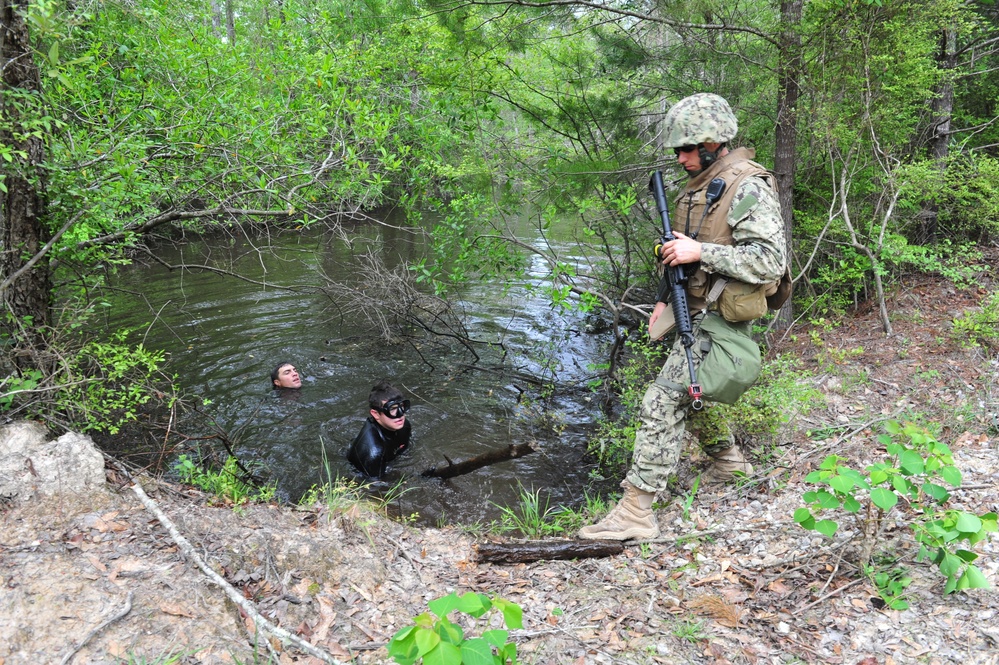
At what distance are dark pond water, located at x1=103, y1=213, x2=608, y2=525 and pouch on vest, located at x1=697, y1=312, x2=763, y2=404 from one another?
2.27m

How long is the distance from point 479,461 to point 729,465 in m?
2.62

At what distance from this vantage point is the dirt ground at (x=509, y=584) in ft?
8.39

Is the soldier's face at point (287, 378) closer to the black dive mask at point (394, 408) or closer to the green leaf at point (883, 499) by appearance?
the black dive mask at point (394, 408)

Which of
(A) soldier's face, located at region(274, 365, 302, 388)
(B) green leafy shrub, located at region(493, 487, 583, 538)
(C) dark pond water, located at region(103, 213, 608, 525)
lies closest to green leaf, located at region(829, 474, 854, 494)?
(B) green leafy shrub, located at region(493, 487, 583, 538)

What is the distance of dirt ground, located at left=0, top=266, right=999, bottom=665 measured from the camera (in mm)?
2557

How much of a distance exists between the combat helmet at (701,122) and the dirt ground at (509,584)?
95.4 inches

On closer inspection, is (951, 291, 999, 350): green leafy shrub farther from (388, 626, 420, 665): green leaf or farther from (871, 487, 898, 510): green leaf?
(388, 626, 420, 665): green leaf

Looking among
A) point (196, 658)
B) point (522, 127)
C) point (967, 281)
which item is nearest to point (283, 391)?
point (522, 127)

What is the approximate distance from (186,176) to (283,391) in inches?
146

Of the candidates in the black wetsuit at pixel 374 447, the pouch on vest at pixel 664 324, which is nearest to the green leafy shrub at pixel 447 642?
the pouch on vest at pixel 664 324

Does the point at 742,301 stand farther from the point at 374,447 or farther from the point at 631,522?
the point at 374,447

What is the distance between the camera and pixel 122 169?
12.5 feet

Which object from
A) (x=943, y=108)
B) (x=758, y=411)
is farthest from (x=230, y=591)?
(x=943, y=108)

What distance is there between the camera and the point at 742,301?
11.3 ft
